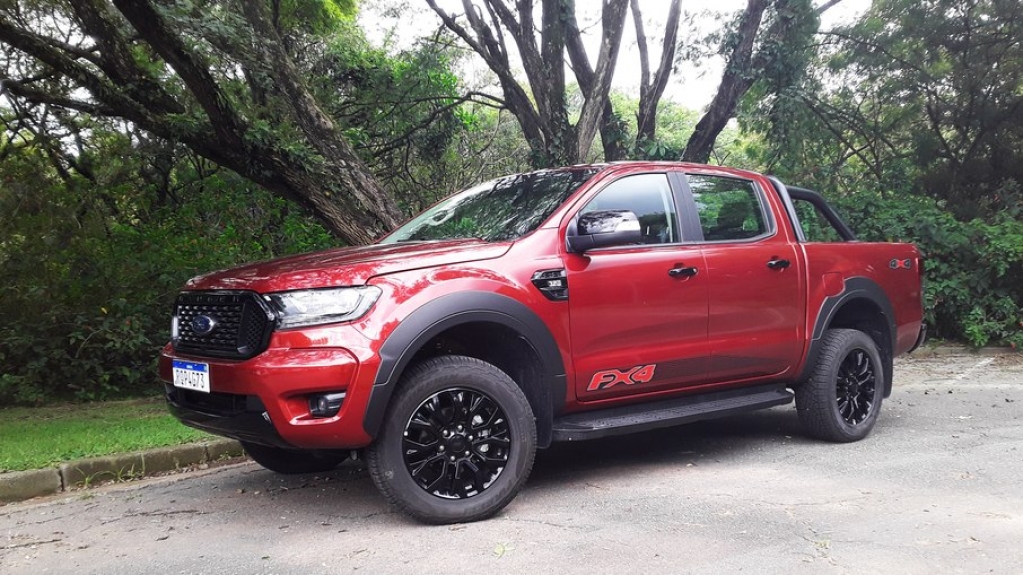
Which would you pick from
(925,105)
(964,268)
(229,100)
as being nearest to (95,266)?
(229,100)

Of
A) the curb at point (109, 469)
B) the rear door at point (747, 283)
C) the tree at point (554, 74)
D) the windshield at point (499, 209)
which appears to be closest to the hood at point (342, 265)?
the windshield at point (499, 209)

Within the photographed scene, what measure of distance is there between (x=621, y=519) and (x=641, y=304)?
1.24m

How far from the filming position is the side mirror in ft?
14.7

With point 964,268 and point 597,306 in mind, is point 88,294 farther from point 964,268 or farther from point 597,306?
point 964,268

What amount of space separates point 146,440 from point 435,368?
10.1ft

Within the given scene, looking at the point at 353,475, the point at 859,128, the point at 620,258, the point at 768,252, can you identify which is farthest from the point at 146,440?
the point at 859,128

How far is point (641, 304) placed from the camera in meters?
4.84

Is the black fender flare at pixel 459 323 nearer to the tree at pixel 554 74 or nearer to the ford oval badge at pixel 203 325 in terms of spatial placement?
the ford oval badge at pixel 203 325

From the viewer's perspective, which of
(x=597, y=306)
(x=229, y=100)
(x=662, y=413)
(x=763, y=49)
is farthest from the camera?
(x=763, y=49)

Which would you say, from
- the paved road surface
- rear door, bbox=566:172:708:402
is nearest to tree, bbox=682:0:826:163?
the paved road surface

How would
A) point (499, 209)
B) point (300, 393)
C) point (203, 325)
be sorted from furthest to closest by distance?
1. point (499, 209)
2. point (203, 325)
3. point (300, 393)

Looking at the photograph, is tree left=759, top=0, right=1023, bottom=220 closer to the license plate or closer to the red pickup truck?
the red pickup truck

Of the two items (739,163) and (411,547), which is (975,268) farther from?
(739,163)

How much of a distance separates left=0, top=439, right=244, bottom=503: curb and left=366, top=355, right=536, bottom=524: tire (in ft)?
8.13
